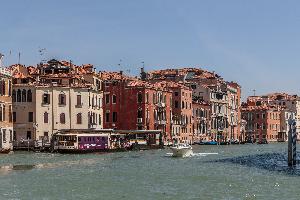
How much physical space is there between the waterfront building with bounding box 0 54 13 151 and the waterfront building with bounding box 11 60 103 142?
3.58 metres

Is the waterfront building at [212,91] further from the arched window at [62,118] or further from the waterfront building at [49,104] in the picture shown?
the arched window at [62,118]

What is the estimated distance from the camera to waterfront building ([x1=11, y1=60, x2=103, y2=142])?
2424 inches

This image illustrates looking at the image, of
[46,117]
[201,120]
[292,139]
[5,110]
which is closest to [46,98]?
[46,117]

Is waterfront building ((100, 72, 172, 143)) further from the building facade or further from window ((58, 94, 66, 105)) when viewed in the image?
the building facade

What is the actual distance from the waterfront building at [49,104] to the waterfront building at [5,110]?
3.58 m

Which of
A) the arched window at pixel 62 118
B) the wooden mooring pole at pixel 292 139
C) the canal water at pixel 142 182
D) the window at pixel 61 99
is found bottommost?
the canal water at pixel 142 182

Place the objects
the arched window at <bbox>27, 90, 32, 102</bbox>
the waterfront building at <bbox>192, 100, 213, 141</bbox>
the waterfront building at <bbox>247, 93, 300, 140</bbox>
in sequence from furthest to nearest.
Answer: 1. the waterfront building at <bbox>247, 93, 300, 140</bbox>
2. the waterfront building at <bbox>192, 100, 213, 141</bbox>
3. the arched window at <bbox>27, 90, 32, 102</bbox>

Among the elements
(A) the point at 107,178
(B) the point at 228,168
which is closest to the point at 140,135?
(B) the point at 228,168

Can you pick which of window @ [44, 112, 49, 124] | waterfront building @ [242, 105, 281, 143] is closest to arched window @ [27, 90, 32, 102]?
window @ [44, 112, 49, 124]

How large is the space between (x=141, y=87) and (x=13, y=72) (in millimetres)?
17361

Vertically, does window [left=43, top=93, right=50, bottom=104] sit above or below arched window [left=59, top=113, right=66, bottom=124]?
above

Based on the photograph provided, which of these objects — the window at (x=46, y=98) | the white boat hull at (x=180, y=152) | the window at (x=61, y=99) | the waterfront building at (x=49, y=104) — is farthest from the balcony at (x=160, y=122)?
the white boat hull at (x=180, y=152)

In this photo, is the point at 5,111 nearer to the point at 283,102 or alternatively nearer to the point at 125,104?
the point at 125,104

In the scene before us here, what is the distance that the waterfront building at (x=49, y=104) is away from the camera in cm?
6156
